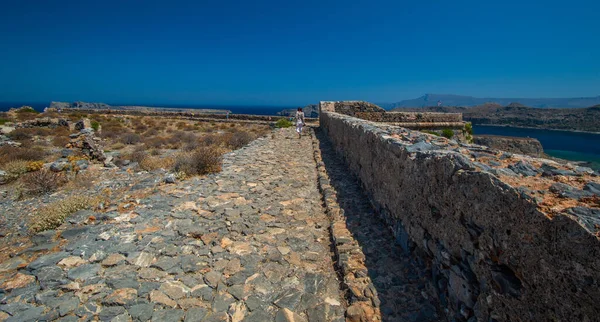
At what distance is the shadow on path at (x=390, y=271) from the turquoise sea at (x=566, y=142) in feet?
190

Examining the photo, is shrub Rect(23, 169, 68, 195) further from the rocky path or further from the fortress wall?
the fortress wall

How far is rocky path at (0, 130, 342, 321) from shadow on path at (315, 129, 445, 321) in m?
0.18

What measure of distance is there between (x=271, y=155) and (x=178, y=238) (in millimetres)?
6100

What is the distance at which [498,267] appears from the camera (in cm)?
207

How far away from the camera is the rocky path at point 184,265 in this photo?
3025mm

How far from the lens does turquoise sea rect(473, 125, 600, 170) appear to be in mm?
55969

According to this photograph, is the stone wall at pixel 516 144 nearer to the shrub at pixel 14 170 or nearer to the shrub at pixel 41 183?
the shrub at pixel 41 183

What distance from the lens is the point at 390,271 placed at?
3.51m

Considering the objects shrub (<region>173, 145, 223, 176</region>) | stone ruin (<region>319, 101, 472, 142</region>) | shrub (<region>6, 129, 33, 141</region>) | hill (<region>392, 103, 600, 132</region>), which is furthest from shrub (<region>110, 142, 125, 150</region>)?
hill (<region>392, 103, 600, 132</region>)

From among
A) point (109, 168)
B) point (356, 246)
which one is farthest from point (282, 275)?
point (109, 168)

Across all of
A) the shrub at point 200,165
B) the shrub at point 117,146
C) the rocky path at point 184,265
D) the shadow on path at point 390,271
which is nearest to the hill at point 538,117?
the shrub at point 117,146

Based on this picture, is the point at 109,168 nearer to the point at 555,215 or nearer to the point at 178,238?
the point at 178,238

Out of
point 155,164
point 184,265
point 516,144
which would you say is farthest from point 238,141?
point 516,144

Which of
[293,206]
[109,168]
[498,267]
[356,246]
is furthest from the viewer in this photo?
[109,168]
